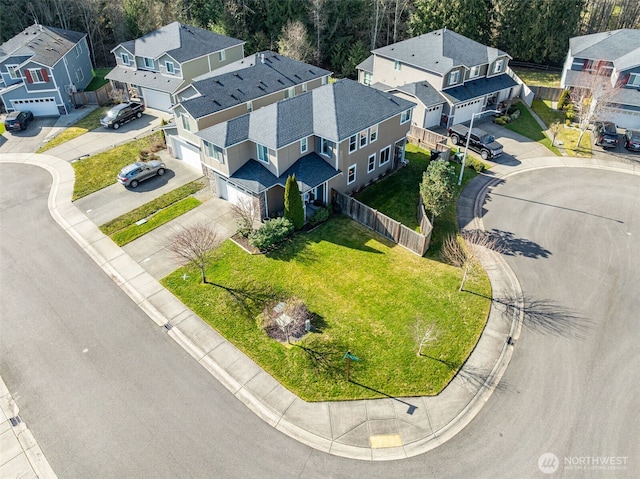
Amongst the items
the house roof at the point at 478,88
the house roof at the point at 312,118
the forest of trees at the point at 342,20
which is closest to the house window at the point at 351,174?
the house roof at the point at 312,118

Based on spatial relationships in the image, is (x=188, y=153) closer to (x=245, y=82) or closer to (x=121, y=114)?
(x=245, y=82)

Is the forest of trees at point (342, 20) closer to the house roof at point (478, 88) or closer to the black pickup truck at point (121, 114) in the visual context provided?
the house roof at point (478, 88)

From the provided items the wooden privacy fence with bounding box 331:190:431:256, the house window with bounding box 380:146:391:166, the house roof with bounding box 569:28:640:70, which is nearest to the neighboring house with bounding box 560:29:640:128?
the house roof with bounding box 569:28:640:70

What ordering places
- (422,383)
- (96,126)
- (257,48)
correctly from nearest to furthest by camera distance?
(422,383) < (96,126) < (257,48)

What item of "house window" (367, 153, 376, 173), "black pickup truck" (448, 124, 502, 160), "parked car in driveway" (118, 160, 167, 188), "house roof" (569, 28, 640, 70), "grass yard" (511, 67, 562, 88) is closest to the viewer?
"house window" (367, 153, 376, 173)

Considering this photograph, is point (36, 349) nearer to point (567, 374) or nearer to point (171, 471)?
point (171, 471)

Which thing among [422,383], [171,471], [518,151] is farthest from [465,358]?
[518,151]

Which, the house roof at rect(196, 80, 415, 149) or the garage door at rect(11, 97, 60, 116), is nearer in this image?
the house roof at rect(196, 80, 415, 149)

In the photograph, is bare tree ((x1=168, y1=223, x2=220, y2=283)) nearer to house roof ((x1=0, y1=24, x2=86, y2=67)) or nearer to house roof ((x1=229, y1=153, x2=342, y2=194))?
house roof ((x1=229, y1=153, x2=342, y2=194))
